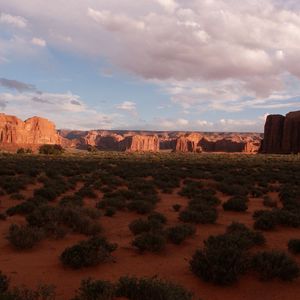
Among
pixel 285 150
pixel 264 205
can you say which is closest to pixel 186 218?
pixel 264 205

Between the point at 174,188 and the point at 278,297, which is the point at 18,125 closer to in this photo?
the point at 174,188

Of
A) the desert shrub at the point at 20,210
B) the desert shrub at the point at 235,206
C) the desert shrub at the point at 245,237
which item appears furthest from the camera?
the desert shrub at the point at 235,206

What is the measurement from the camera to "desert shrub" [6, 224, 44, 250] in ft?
29.5

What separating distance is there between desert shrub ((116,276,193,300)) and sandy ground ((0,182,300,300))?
99cm

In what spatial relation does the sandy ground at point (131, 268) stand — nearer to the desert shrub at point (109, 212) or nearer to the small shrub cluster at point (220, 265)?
the small shrub cluster at point (220, 265)

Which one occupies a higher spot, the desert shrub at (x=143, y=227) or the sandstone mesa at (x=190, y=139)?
the sandstone mesa at (x=190, y=139)

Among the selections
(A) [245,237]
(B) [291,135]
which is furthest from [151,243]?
(B) [291,135]

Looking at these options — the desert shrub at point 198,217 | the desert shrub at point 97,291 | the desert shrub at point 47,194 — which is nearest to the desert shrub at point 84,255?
the desert shrub at point 97,291

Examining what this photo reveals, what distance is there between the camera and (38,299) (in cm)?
545

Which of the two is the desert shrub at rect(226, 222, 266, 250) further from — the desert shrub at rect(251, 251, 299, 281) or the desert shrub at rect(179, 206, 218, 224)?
the desert shrub at rect(179, 206, 218, 224)

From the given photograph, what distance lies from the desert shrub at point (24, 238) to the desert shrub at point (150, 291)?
12.8 feet

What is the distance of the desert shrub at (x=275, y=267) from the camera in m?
7.04

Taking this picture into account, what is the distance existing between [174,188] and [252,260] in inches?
617

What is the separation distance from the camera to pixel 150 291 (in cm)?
545
